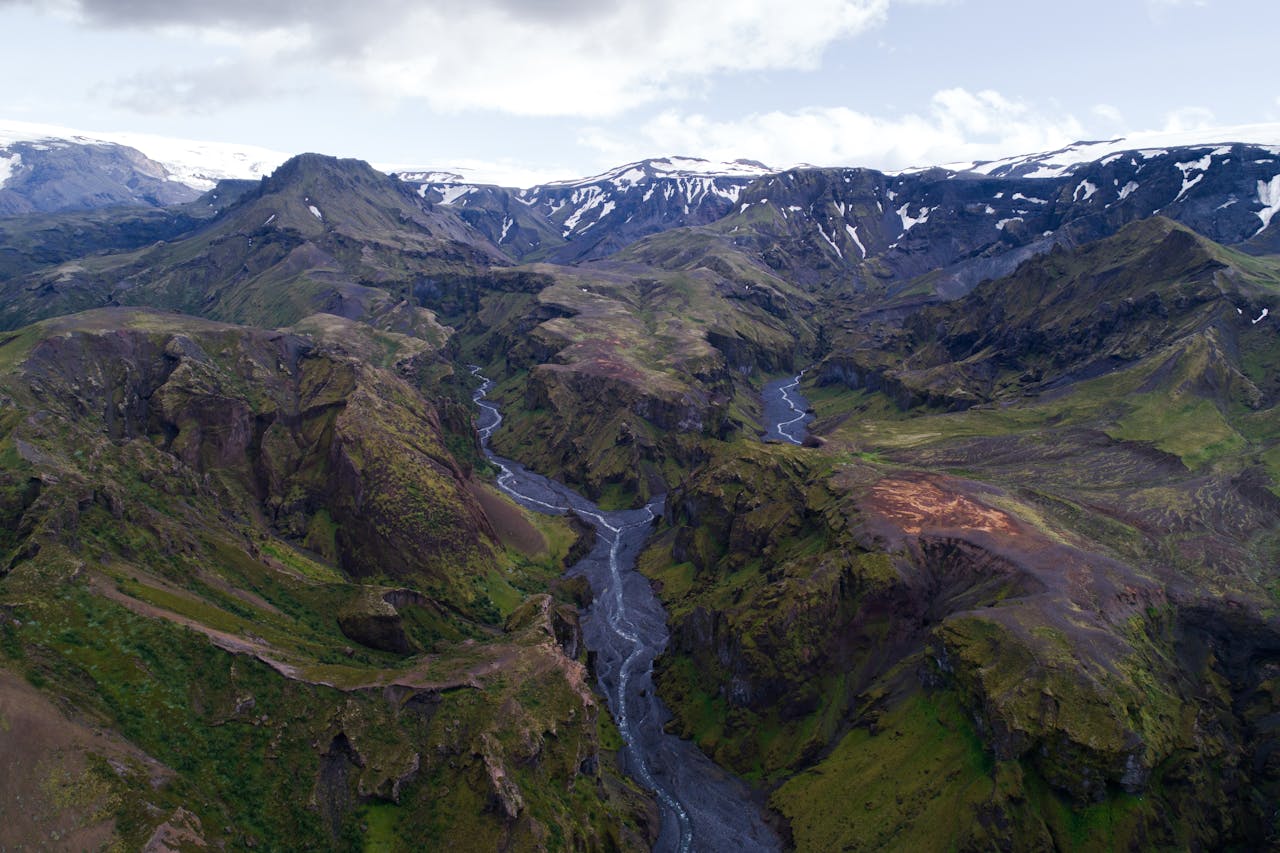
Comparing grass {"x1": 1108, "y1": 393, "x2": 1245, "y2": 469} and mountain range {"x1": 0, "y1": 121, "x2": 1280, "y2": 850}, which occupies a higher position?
grass {"x1": 1108, "y1": 393, "x2": 1245, "y2": 469}

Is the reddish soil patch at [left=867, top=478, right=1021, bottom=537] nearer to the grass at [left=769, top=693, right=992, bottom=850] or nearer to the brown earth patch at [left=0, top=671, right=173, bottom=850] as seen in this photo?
the grass at [left=769, top=693, right=992, bottom=850]

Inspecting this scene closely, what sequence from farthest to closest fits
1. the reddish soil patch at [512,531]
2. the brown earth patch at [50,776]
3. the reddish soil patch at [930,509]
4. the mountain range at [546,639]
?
1. the reddish soil patch at [512,531]
2. the reddish soil patch at [930,509]
3. the mountain range at [546,639]
4. the brown earth patch at [50,776]

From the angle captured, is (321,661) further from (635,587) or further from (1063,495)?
(1063,495)

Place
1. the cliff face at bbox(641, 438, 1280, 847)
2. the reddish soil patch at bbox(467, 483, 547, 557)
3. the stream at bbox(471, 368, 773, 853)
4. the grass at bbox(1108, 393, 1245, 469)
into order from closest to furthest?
the cliff face at bbox(641, 438, 1280, 847)
the stream at bbox(471, 368, 773, 853)
the grass at bbox(1108, 393, 1245, 469)
the reddish soil patch at bbox(467, 483, 547, 557)

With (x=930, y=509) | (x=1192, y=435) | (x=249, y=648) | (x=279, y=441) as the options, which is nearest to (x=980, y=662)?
(x=930, y=509)

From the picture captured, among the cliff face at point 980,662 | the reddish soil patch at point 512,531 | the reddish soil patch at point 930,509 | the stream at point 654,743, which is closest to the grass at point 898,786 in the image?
the cliff face at point 980,662

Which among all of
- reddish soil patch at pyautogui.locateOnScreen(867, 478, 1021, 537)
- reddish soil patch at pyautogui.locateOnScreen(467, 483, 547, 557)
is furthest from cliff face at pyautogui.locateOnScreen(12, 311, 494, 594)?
reddish soil patch at pyautogui.locateOnScreen(867, 478, 1021, 537)

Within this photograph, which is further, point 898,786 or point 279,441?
point 279,441

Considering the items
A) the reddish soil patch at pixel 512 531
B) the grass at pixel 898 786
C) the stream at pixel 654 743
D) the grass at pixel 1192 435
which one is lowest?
the stream at pixel 654 743

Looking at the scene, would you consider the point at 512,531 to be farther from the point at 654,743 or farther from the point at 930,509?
the point at 930,509

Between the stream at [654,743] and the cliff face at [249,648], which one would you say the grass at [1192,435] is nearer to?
the stream at [654,743]

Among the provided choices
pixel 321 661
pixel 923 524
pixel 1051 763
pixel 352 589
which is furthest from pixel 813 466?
pixel 321 661
